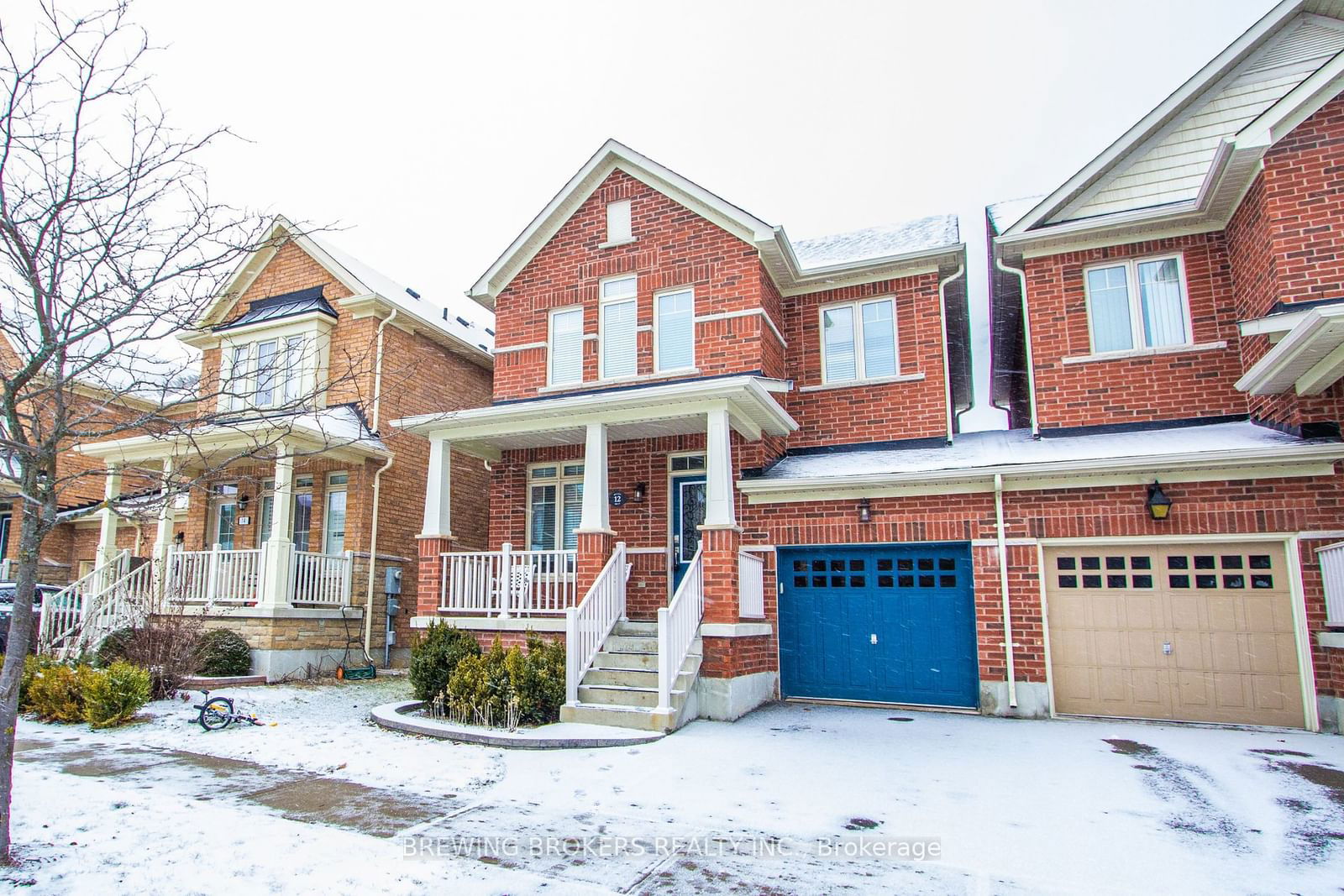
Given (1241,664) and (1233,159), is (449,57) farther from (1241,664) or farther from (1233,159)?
(1241,664)

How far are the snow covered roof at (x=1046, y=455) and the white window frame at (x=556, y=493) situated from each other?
2936 mm

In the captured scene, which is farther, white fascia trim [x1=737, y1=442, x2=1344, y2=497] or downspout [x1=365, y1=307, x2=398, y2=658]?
downspout [x1=365, y1=307, x2=398, y2=658]

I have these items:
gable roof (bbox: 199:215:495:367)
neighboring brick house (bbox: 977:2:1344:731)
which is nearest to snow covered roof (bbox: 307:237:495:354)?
gable roof (bbox: 199:215:495:367)

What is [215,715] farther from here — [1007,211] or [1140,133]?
[1140,133]

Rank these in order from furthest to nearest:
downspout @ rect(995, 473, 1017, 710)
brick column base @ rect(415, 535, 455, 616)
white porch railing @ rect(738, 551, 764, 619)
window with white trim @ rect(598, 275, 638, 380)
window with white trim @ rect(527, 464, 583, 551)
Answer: window with white trim @ rect(598, 275, 638, 380) → window with white trim @ rect(527, 464, 583, 551) → brick column base @ rect(415, 535, 455, 616) → white porch railing @ rect(738, 551, 764, 619) → downspout @ rect(995, 473, 1017, 710)

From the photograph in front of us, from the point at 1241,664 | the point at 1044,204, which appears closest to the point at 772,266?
the point at 1044,204

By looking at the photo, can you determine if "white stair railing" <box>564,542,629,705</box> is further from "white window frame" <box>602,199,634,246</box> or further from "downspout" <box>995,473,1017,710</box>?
"white window frame" <box>602,199,634,246</box>

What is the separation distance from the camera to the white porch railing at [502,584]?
11055mm

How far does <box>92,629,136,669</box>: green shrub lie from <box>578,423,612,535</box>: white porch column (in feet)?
21.6

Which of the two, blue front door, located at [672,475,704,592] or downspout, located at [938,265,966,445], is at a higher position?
downspout, located at [938,265,966,445]

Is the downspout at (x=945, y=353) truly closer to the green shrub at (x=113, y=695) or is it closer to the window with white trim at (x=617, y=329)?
the window with white trim at (x=617, y=329)

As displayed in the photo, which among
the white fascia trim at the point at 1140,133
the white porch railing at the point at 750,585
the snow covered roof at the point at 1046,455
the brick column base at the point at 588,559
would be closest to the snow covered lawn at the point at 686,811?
the white porch railing at the point at 750,585

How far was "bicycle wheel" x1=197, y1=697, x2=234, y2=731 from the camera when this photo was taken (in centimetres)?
884

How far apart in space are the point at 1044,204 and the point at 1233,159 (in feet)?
7.74
